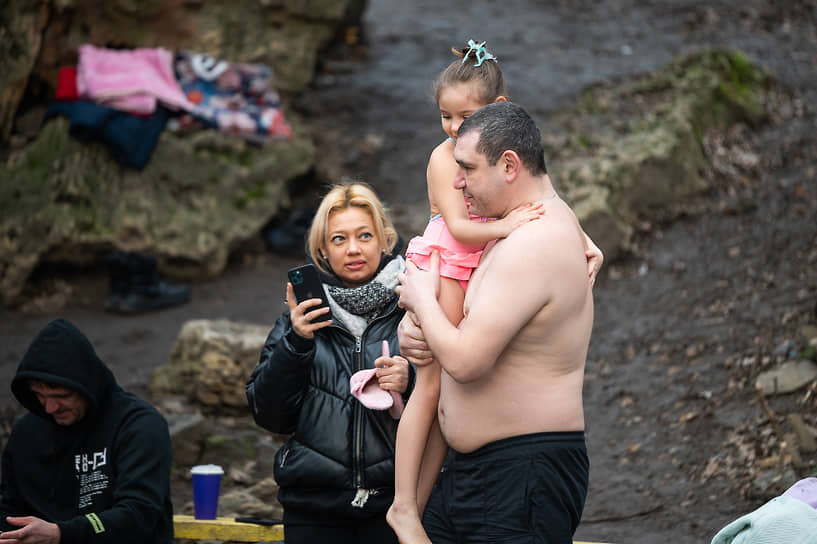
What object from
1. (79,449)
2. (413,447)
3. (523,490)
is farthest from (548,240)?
(79,449)

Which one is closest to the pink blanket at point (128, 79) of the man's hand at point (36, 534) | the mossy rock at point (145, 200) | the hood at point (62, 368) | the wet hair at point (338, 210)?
the mossy rock at point (145, 200)

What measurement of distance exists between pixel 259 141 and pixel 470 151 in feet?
25.1

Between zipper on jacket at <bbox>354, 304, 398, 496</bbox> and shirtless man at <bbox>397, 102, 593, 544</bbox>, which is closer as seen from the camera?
shirtless man at <bbox>397, 102, 593, 544</bbox>

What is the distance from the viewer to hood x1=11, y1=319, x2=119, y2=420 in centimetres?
363

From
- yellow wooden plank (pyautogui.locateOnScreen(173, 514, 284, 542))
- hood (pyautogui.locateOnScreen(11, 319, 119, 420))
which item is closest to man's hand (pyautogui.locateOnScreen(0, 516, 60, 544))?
hood (pyautogui.locateOnScreen(11, 319, 119, 420))

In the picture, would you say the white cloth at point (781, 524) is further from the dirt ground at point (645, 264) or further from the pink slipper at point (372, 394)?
the dirt ground at point (645, 264)

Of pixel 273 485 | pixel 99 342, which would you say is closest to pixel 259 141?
pixel 99 342

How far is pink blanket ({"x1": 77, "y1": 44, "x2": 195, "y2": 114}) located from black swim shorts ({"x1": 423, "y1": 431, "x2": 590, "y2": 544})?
726 centimetres

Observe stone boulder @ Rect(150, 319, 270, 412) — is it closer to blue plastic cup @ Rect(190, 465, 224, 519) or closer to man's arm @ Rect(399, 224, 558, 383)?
blue plastic cup @ Rect(190, 465, 224, 519)

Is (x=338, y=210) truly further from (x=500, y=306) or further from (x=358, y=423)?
(x=500, y=306)

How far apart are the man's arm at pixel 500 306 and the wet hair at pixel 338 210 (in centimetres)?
98

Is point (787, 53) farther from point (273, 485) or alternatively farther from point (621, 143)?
point (273, 485)

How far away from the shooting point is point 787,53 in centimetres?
1177

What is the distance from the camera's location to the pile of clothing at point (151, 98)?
9055mm
